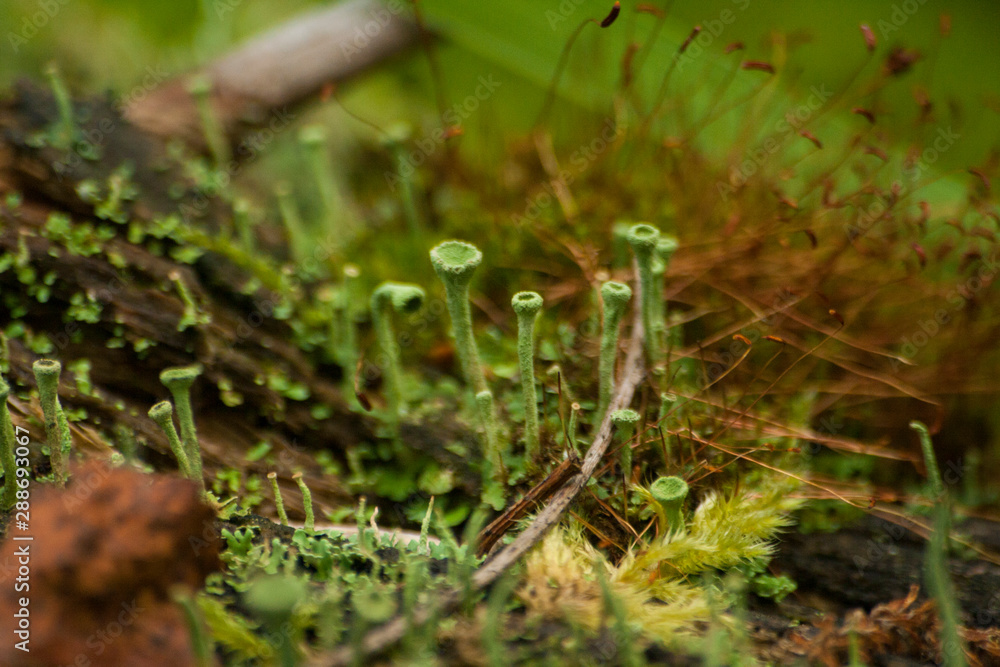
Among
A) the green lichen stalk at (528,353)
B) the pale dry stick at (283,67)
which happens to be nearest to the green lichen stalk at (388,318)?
the green lichen stalk at (528,353)

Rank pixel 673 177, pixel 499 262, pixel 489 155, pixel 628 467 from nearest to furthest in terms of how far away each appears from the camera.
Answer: pixel 628 467
pixel 499 262
pixel 673 177
pixel 489 155

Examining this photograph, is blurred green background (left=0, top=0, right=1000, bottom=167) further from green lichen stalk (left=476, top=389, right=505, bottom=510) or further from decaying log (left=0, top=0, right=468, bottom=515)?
green lichen stalk (left=476, top=389, right=505, bottom=510)

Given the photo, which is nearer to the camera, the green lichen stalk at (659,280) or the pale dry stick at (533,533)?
the pale dry stick at (533,533)

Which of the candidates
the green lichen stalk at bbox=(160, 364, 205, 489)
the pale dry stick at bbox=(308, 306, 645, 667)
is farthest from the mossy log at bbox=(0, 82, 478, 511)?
the pale dry stick at bbox=(308, 306, 645, 667)

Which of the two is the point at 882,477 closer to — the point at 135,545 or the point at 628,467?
the point at 628,467

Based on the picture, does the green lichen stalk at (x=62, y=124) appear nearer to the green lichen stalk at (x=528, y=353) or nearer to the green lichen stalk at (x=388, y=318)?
the green lichen stalk at (x=388, y=318)

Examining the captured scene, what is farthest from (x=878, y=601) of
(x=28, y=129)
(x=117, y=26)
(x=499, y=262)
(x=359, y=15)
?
(x=117, y=26)
